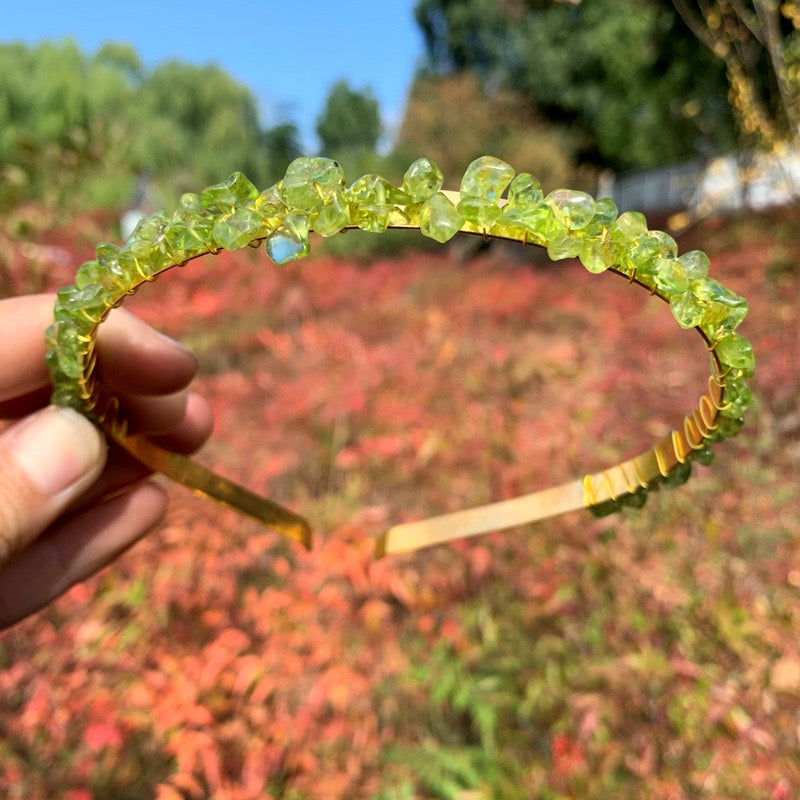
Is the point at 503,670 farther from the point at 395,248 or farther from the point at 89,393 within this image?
the point at 395,248

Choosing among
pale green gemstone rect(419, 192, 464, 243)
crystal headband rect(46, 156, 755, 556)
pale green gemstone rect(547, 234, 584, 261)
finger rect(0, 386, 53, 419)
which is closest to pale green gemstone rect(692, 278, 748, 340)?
crystal headband rect(46, 156, 755, 556)

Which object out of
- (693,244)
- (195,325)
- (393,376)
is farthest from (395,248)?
(393,376)

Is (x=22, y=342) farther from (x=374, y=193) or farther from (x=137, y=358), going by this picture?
(x=374, y=193)

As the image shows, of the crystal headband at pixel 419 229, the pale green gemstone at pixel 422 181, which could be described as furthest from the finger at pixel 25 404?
the pale green gemstone at pixel 422 181

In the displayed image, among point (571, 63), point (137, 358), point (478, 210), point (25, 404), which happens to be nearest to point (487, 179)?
point (478, 210)

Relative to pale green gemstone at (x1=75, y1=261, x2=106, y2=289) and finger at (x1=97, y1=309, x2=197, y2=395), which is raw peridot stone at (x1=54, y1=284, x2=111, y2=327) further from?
finger at (x1=97, y1=309, x2=197, y2=395)

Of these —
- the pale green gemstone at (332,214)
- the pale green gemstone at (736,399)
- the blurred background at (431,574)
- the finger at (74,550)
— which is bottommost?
the blurred background at (431,574)

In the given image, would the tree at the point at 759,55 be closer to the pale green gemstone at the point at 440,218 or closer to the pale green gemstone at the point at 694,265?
the pale green gemstone at the point at 694,265
